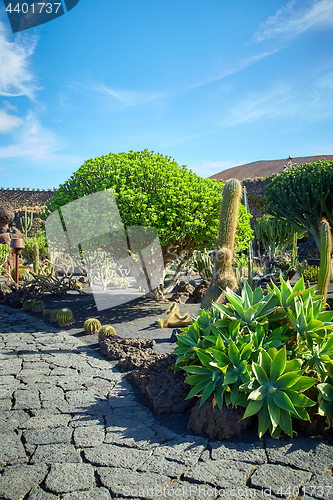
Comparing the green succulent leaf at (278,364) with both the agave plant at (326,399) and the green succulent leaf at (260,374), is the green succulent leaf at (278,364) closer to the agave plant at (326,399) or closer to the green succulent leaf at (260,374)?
the green succulent leaf at (260,374)

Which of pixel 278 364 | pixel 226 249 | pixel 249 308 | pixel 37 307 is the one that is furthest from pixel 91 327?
pixel 278 364

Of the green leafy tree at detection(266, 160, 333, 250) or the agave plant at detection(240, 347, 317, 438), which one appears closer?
the agave plant at detection(240, 347, 317, 438)

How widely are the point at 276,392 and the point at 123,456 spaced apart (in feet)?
4.03

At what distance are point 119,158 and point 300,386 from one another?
6.46m

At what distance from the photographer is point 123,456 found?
240 cm

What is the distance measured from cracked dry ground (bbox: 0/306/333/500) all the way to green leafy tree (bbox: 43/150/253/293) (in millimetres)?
4147

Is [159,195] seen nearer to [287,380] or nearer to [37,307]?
[37,307]

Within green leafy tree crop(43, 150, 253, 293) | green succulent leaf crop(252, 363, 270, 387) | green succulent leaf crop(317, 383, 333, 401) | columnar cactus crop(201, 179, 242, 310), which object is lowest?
green succulent leaf crop(317, 383, 333, 401)

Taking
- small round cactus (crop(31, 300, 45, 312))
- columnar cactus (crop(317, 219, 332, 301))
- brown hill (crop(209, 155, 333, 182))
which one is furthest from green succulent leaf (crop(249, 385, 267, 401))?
brown hill (crop(209, 155, 333, 182))

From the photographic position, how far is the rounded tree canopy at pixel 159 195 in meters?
7.00

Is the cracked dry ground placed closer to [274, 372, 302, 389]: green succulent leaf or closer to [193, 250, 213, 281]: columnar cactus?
[274, 372, 302, 389]: green succulent leaf

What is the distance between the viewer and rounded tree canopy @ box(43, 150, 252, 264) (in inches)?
276

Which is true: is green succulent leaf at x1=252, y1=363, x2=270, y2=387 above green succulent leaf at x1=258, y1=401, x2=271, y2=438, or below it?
above

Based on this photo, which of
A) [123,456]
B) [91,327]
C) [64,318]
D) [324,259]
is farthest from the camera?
[64,318]
